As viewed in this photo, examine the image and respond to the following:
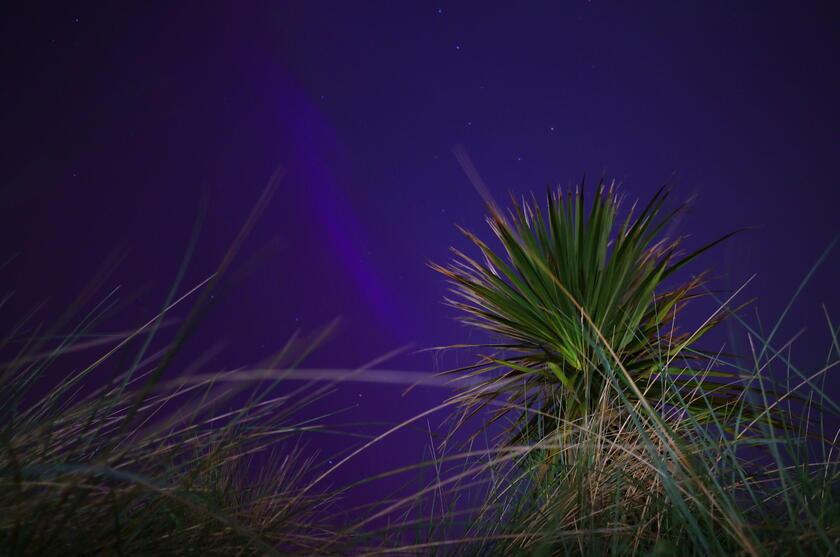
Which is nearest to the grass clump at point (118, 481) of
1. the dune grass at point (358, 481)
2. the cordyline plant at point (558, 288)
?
the dune grass at point (358, 481)

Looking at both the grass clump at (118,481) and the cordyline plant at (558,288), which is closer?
the grass clump at (118,481)

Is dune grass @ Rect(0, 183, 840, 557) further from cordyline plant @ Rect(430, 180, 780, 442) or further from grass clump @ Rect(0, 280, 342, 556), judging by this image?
cordyline plant @ Rect(430, 180, 780, 442)

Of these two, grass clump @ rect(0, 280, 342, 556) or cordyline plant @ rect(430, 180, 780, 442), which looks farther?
cordyline plant @ rect(430, 180, 780, 442)

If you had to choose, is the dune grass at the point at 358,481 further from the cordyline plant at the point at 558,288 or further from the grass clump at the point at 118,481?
the cordyline plant at the point at 558,288

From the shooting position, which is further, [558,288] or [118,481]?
[558,288]

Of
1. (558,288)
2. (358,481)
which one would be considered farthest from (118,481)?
(558,288)

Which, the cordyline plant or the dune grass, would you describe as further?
the cordyline plant

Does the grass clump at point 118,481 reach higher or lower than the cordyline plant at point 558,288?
higher

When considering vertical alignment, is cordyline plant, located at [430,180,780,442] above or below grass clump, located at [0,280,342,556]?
below

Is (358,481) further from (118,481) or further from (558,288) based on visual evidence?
(558,288)

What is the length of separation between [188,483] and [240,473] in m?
0.67

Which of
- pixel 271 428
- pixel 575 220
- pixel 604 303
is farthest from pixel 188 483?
pixel 575 220

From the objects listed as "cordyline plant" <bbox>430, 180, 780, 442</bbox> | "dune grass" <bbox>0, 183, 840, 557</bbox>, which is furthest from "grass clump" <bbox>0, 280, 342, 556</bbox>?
"cordyline plant" <bbox>430, 180, 780, 442</bbox>

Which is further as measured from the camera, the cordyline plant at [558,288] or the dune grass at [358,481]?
the cordyline plant at [558,288]
